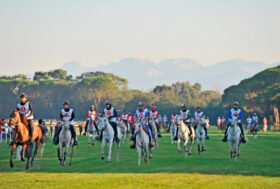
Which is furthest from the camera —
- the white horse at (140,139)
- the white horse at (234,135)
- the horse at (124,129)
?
the horse at (124,129)

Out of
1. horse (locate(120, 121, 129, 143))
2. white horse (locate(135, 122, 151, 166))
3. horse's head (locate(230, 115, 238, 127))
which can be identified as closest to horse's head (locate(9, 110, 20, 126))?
white horse (locate(135, 122, 151, 166))

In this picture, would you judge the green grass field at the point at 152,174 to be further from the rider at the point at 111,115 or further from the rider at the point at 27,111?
the rider at the point at 27,111

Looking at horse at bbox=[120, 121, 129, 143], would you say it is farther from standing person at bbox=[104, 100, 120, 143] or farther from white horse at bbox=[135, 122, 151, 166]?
white horse at bbox=[135, 122, 151, 166]

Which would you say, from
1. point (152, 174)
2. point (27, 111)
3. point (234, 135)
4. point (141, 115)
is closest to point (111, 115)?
point (141, 115)

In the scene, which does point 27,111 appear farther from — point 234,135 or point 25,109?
point 234,135

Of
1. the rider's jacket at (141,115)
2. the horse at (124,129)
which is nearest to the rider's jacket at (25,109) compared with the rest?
the rider's jacket at (141,115)

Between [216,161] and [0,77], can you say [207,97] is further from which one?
[216,161]

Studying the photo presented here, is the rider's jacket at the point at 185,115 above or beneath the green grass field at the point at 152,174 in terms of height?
above

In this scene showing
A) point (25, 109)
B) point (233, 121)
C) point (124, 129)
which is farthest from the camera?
point (124, 129)

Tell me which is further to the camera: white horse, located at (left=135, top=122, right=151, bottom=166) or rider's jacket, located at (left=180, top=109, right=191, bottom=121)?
rider's jacket, located at (left=180, top=109, right=191, bottom=121)

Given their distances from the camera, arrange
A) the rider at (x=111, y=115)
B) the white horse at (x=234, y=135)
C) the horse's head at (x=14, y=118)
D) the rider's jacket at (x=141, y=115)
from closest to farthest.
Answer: the horse's head at (x=14, y=118) < the rider's jacket at (x=141, y=115) < the rider at (x=111, y=115) < the white horse at (x=234, y=135)

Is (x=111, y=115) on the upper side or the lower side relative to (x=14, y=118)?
upper

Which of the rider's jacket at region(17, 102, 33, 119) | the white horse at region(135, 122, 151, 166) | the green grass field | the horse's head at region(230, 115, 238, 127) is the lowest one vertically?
the green grass field

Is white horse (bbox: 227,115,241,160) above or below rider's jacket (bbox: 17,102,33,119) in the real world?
below
